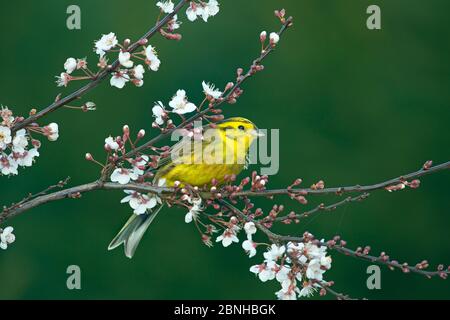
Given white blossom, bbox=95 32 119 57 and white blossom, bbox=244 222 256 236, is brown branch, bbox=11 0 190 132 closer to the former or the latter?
white blossom, bbox=95 32 119 57

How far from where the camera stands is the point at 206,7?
2414 mm

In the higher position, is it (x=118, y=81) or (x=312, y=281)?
(x=118, y=81)

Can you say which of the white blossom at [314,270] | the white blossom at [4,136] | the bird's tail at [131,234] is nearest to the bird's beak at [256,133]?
the bird's tail at [131,234]

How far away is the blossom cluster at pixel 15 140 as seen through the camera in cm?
216

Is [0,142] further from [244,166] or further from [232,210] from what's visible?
[244,166]

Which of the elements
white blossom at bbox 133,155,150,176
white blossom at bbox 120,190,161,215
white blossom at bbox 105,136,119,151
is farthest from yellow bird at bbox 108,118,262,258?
white blossom at bbox 105,136,119,151

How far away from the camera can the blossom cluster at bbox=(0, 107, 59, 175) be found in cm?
216

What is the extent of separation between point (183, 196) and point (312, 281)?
49 centimetres

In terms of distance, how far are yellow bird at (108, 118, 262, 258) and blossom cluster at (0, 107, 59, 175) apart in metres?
0.85

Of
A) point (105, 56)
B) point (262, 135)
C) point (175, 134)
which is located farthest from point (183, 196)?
point (262, 135)

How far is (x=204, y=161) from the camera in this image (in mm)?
3238

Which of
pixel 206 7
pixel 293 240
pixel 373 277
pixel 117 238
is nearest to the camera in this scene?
pixel 293 240

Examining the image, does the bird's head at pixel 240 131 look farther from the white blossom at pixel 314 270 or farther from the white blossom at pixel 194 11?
the white blossom at pixel 314 270

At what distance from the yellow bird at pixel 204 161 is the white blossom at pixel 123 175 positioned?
2.37 feet
